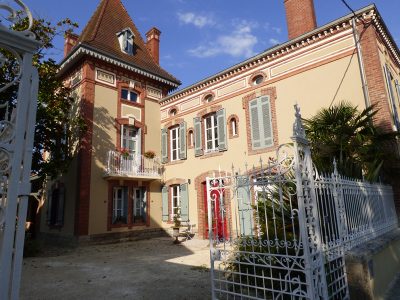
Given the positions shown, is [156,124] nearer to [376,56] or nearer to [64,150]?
[64,150]

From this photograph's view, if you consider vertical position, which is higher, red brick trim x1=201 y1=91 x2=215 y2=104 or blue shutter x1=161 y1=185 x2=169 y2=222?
red brick trim x1=201 y1=91 x2=215 y2=104

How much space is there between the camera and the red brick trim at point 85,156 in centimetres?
1122

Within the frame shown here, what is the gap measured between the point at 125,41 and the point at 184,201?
8731 millimetres

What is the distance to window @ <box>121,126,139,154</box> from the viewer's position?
13.4 meters

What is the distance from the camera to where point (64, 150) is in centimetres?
1233

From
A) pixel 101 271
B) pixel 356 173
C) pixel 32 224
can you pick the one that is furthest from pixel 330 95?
pixel 32 224

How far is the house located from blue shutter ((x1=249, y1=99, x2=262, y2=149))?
4 cm

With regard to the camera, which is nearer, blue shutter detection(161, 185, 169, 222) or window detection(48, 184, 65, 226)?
window detection(48, 184, 65, 226)

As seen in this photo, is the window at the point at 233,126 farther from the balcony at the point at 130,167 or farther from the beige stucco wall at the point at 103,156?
the beige stucco wall at the point at 103,156

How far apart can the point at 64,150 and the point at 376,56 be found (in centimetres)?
1217

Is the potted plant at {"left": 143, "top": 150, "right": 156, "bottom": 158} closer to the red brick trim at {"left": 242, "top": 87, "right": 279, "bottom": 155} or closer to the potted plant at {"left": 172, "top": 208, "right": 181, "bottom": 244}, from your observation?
the potted plant at {"left": 172, "top": 208, "right": 181, "bottom": 244}

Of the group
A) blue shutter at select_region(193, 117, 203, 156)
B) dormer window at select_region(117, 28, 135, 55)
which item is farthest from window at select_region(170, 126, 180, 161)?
dormer window at select_region(117, 28, 135, 55)

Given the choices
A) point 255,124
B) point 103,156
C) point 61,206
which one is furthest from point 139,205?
point 255,124

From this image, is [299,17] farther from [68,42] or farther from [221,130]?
[68,42]
